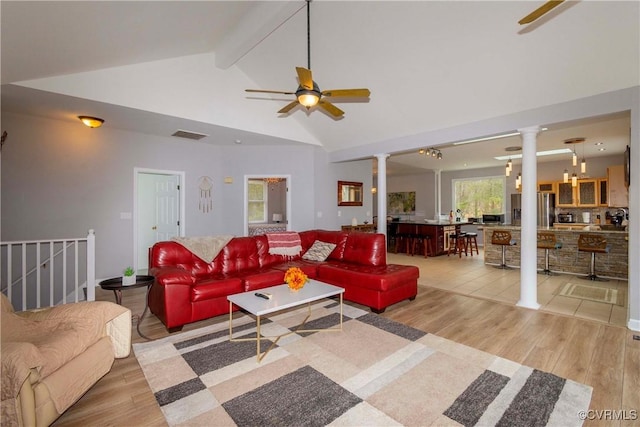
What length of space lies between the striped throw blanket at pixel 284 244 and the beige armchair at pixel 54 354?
8.28 ft

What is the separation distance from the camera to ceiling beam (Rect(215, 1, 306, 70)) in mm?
3113

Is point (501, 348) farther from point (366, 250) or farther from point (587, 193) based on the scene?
point (587, 193)

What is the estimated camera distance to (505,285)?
4.93m

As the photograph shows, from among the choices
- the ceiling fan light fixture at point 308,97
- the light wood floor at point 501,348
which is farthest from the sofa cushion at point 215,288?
the ceiling fan light fixture at point 308,97

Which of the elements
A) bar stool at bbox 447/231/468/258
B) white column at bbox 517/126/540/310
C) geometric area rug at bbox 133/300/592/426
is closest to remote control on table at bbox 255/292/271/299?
geometric area rug at bbox 133/300/592/426

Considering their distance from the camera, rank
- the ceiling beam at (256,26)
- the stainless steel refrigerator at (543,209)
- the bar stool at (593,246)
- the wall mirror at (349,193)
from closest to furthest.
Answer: the ceiling beam at (256,26), the bar stool at (593,246), the stainless steel refrigerator at (543,209), the wall mirror at (349,193)

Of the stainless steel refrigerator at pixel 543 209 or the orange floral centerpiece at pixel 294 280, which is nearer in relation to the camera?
the orange floral centerpiece at pixel 294 280

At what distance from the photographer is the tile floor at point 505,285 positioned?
144 inches

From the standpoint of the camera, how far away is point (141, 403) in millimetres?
2004

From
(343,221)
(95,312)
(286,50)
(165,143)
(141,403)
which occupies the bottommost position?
(141,403)

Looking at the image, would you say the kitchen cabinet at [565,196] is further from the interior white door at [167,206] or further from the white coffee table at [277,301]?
the interior white door at [167,206]

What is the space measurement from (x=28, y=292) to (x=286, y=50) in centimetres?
535

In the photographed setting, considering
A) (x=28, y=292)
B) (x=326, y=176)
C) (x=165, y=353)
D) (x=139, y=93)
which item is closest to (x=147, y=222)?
(x=28, y=292)

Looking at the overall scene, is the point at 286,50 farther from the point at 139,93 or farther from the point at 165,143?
the point at 165,143
